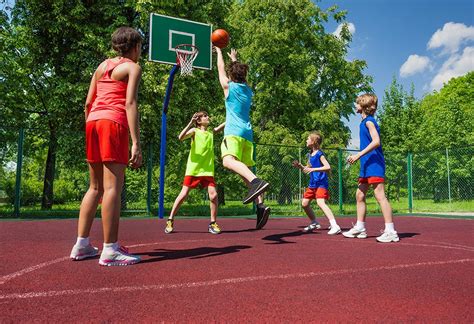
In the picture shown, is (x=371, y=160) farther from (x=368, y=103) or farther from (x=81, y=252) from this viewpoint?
(x=81, y=252)

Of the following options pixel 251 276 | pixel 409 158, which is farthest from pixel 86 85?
pixel 251 276

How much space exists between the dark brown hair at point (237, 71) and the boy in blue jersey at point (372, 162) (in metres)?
1.76

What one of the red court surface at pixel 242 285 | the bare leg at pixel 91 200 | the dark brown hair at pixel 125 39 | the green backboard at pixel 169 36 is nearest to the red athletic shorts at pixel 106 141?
the bare leg at pixel 91 200

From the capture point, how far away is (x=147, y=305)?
2332 millimetres

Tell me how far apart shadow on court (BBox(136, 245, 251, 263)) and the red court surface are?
1 cm

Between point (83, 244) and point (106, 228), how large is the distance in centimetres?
43

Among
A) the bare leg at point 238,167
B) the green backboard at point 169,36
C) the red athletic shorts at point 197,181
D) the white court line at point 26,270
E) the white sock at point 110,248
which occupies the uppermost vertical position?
the green backboard at point 169,36

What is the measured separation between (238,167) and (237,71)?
48.6 inches

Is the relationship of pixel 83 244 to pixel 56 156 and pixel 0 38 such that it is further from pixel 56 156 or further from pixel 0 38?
pixel 0 38

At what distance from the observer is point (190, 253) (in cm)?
416

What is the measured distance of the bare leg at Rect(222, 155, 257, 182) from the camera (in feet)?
14.8

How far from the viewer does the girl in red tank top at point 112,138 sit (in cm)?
345

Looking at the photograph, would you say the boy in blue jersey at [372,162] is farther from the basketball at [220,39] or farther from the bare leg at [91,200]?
the bare leg at [91,200]

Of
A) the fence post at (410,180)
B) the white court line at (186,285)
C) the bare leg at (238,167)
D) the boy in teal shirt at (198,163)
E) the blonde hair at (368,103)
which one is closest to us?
the white court line at (186,285)
